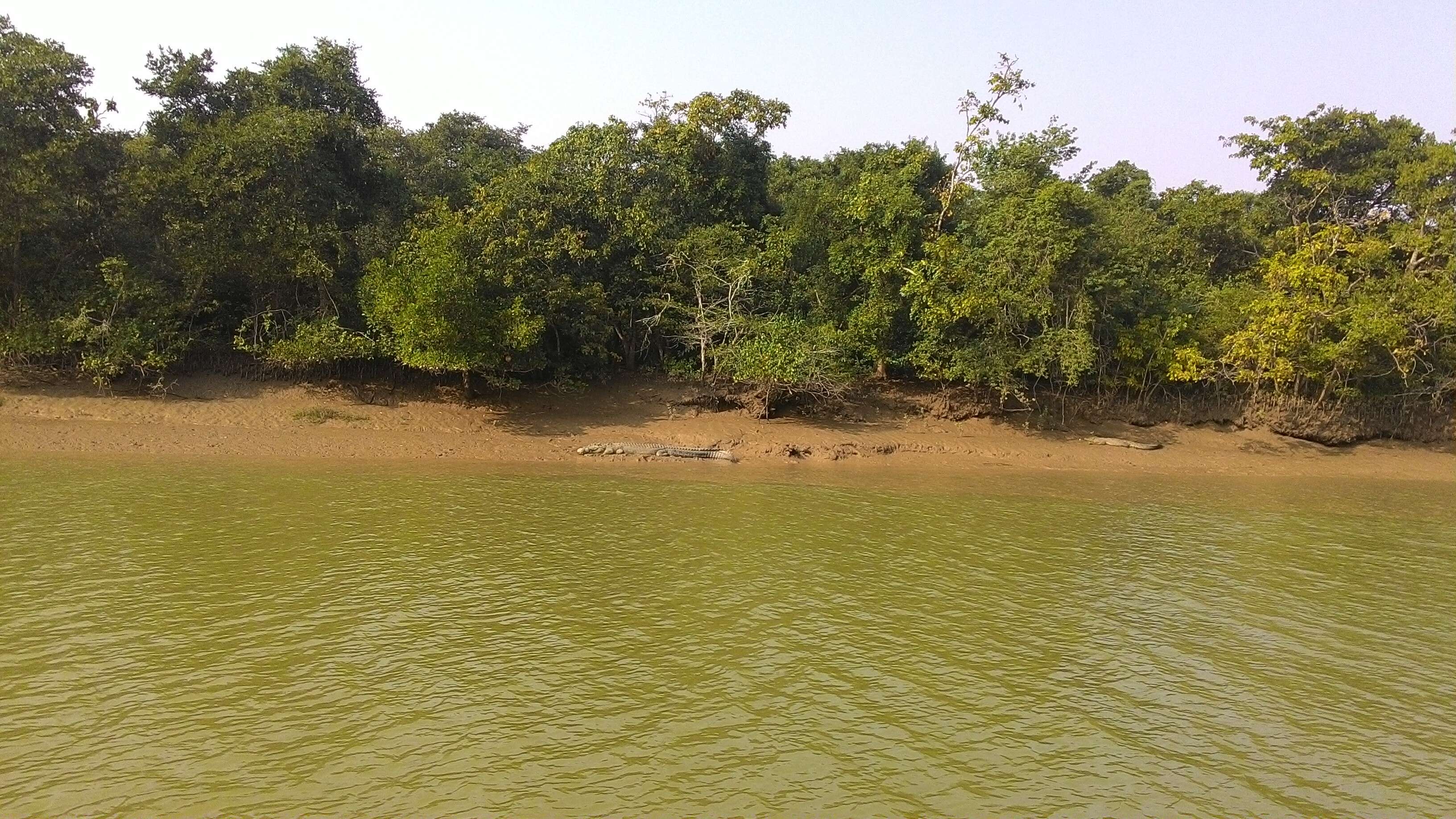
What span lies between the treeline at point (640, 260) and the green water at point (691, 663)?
893cm

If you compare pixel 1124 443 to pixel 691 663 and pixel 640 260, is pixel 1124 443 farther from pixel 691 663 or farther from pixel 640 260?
Answer: pixel 691 663

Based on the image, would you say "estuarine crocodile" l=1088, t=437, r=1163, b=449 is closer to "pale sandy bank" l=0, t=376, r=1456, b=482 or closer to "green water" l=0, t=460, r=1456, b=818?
"pale sandy bank" l=0, t=376, r=1456, b=482

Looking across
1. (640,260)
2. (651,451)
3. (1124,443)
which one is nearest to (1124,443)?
(1124,443)

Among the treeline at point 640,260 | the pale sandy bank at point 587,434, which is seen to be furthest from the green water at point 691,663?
the treeline at point 640,260

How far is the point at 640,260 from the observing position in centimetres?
2720

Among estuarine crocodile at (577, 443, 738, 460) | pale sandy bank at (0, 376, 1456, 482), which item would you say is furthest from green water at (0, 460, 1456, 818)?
estuarine crocodile at (577, 443, 738, 460)

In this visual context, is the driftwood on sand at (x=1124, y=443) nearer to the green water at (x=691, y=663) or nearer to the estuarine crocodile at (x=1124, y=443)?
the estuarine crocodile at (x=1124, y=443)

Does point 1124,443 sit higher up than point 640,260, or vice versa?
point 640,260

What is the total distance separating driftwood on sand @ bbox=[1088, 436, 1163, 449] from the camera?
87.1 feet

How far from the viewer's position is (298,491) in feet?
55.6

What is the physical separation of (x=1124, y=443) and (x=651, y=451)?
15948 mm

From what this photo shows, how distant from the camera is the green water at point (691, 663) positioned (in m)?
6.83

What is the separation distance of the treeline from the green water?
8932 mm

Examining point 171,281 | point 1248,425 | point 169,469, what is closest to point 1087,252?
point 1248,425
